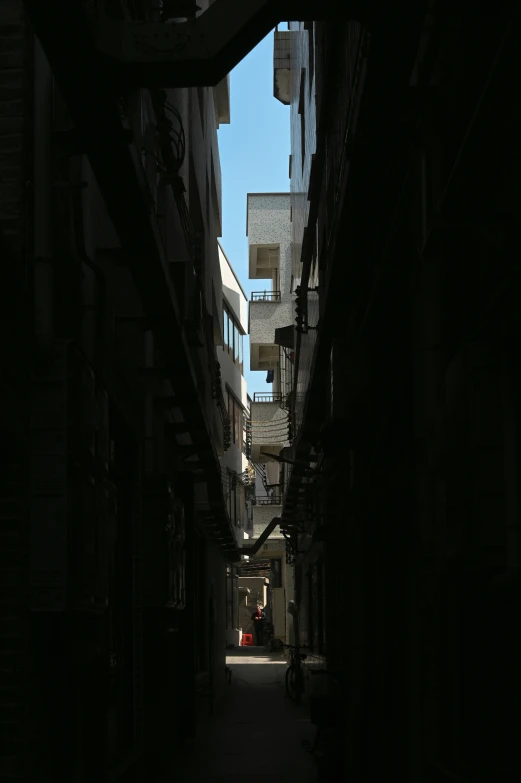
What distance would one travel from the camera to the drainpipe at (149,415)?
10.8 metres

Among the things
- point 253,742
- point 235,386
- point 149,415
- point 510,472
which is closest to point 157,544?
point 149,415

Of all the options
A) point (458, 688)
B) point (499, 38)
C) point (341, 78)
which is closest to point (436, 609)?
point (458, 688)

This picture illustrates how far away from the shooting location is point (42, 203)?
6281mm

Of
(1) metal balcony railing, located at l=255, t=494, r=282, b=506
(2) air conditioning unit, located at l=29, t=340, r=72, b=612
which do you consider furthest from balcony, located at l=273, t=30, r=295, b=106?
(2) air conditioning unit, located at l=29, t=340, r=72, b=612

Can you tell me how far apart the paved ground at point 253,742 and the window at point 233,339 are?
1296 cm

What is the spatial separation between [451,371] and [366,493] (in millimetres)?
6027

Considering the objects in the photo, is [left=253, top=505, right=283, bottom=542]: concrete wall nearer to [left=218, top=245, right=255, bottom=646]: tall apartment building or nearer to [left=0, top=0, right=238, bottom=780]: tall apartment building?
[left=218, top=245, right=255, bottom=646]: tall apartment building

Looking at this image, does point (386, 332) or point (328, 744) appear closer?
point (386, 332)

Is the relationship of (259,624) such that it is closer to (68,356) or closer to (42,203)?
(68,356)

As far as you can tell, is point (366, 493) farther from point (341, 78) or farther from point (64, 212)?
point (64, 212)

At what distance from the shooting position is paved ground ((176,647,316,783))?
11805 millimetres

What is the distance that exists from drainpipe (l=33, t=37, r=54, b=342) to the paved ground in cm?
665

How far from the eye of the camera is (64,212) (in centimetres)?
724

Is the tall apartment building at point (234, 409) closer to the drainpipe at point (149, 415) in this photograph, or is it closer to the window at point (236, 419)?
the window at point (236, 419)
